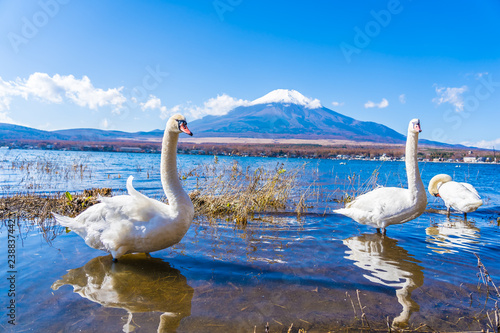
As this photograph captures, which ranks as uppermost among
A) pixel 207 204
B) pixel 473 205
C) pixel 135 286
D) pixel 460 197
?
pixel 460 197

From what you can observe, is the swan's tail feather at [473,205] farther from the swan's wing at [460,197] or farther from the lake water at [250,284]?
the lake water at [250,284]

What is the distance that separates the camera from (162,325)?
11.5 feet

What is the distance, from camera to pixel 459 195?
1026 cm

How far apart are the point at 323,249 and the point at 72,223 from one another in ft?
16.6

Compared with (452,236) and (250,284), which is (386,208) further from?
(250,284)

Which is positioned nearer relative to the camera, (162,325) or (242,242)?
(162,325)

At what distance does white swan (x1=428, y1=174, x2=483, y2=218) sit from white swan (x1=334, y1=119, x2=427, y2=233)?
4474mm

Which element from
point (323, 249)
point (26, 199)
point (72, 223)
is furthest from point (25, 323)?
point (26, 199)

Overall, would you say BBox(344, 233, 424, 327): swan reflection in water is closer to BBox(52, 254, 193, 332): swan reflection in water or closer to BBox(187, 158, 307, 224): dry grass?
BBox(52, 254, 193, 332): swan reflection in water

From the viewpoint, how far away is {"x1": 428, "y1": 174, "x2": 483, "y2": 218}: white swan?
9812 mm

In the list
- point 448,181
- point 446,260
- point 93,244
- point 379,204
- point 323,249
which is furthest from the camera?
point 448,181

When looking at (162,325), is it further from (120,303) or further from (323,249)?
(323,249)

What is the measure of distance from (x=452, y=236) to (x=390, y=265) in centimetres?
375

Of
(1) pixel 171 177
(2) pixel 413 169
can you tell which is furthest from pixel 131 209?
(2) pixel 413 169
